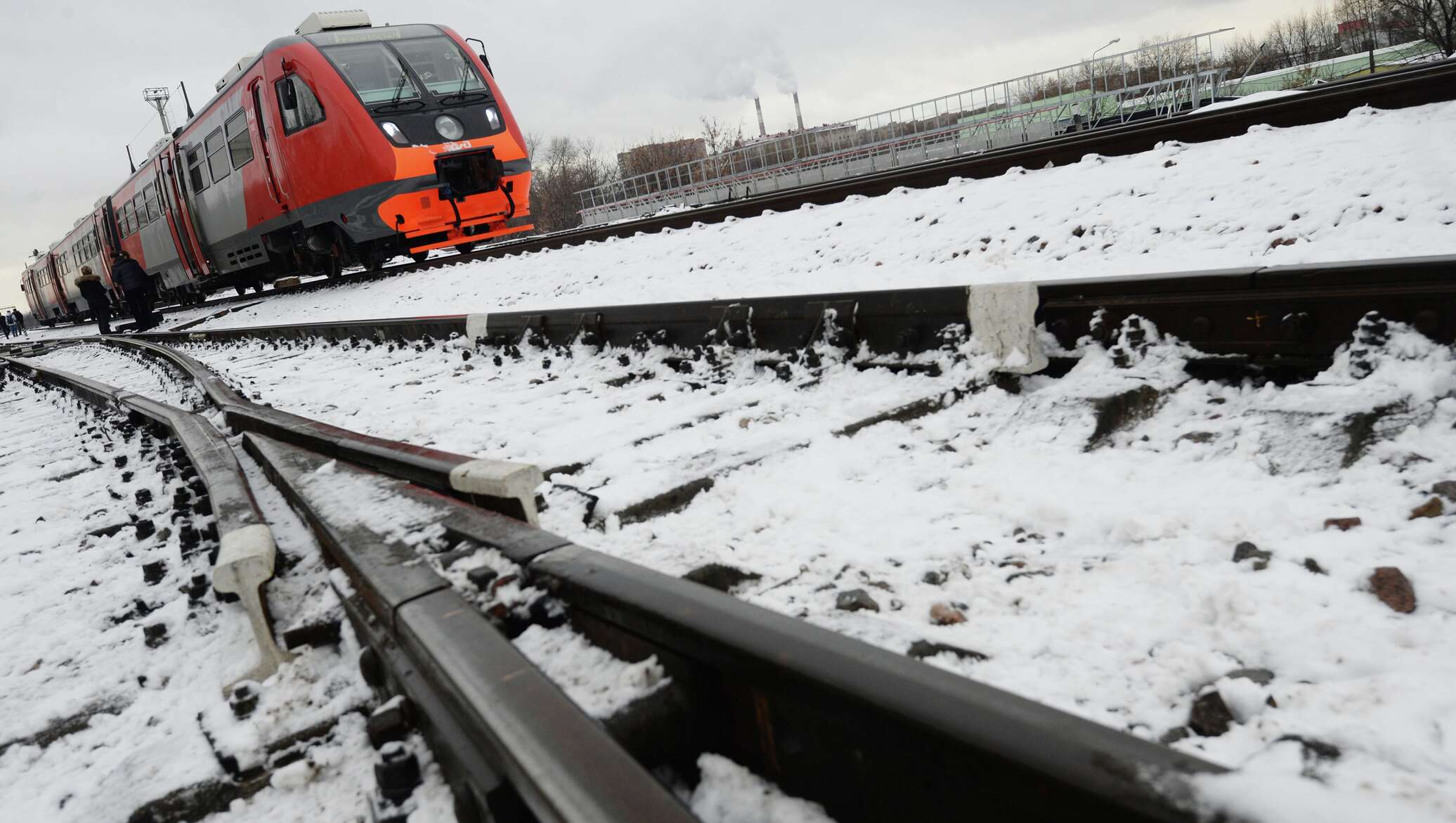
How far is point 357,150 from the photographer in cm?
1188

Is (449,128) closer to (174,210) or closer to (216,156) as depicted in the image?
(216,156)

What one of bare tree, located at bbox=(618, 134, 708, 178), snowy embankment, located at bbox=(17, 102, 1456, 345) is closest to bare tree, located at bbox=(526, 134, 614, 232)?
bare tree, located at bbox=(618, 134, 708, 178)

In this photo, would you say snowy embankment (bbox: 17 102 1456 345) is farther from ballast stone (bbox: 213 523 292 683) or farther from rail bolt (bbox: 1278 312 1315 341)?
ballast stone (bbox: 213 523 292 683)

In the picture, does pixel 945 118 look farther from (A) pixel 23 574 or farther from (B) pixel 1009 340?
(A) pixel 23 574

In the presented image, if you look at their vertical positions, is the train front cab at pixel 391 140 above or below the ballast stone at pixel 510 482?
above

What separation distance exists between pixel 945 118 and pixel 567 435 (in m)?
20.0

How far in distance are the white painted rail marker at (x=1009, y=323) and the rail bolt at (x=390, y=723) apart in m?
2.25

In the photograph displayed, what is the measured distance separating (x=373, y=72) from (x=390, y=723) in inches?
506

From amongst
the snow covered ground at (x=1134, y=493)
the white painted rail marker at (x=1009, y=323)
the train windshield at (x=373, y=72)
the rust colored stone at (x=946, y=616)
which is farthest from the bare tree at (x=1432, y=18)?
the rust colored stone at (x=946, y=616)

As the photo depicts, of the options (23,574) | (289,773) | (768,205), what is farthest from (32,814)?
(768,205)

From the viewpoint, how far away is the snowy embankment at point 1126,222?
3.85 metres

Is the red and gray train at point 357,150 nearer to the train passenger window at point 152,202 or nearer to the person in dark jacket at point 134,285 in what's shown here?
the person in dark jacket at point 134,285

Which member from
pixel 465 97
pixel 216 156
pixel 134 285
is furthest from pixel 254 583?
pixel 134 285

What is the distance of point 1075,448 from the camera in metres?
2.45
